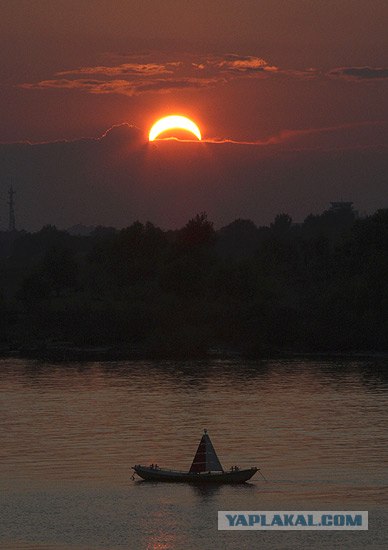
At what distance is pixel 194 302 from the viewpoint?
148750mm

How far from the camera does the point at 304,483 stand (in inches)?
2554

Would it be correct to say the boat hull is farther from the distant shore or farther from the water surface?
the distant shore

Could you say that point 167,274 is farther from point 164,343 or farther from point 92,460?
point 92,460

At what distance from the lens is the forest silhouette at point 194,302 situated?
13325 centimetres

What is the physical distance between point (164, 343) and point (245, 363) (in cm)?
1212

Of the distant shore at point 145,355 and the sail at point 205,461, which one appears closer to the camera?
the sail at point 205,461

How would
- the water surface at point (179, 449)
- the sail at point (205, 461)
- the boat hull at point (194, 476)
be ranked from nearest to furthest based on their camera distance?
the water surface at point (179, 449)
the boat hull at point (194, 476)
the sail at point (205, 461)

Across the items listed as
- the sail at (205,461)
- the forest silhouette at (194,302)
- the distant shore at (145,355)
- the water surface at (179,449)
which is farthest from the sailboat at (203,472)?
the forest silhouette at (194,302)

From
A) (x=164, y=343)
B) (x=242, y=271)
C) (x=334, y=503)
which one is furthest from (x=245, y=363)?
(x=334, y=503)

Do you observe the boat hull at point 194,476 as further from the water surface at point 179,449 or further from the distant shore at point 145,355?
the distant shore at point 145,355
